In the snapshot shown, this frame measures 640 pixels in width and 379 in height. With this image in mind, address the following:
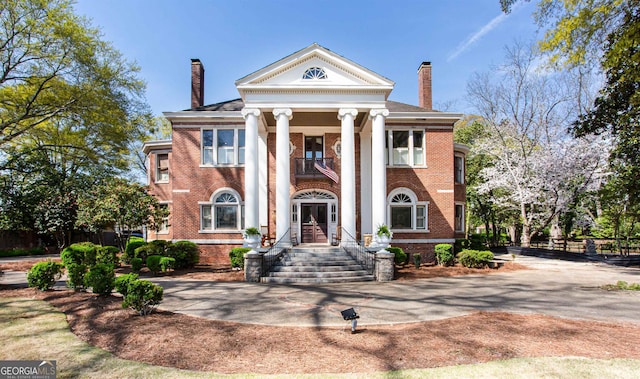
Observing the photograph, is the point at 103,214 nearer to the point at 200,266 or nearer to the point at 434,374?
the point at 200,266

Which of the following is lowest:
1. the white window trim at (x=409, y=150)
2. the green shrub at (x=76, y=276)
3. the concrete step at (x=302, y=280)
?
the concrete step at (x=302, y=280)

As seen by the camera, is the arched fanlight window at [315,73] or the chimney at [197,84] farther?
the chimney at [197,84]

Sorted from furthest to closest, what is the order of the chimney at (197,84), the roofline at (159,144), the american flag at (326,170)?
1. the chimney at (197,84)
2. the roofline at (159,144)
3. the american flag at (326,170)

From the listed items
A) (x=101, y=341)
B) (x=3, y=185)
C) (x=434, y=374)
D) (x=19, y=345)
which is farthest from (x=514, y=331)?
(x=3, y=185)

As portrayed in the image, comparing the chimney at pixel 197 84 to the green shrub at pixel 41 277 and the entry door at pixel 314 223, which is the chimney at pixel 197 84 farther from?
the green shrub at pixel 41 277

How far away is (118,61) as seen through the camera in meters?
20.5

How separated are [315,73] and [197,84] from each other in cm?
845

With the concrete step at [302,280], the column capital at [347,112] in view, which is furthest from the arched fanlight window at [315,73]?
the concrete step at [302,280]

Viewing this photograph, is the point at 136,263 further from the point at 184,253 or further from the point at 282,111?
the point at 282,111

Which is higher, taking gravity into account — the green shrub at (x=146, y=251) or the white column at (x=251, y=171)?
the white column at (x=251, y=171)

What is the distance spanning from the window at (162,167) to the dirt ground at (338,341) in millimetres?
13310

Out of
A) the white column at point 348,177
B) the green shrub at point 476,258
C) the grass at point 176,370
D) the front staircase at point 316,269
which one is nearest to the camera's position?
the grass at point 176,370

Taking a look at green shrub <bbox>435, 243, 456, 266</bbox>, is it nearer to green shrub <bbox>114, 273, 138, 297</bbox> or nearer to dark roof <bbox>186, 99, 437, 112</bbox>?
dark roof <bbox>186, 99, 437, 112</bbox>

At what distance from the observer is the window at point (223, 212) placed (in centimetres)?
1861
